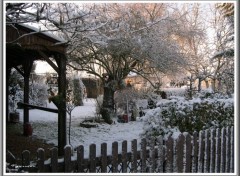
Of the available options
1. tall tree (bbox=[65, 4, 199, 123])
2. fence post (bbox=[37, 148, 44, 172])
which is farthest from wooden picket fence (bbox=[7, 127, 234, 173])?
→ tall tree (bbox=[65, 4, 199, 123])

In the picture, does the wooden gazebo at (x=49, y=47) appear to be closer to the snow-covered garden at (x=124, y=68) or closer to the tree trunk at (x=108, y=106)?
the snow-covered garden at (x=124, y=68)

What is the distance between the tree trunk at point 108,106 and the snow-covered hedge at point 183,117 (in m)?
6.84

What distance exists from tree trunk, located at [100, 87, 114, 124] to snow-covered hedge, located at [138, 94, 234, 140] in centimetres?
684

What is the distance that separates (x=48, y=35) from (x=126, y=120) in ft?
24.5

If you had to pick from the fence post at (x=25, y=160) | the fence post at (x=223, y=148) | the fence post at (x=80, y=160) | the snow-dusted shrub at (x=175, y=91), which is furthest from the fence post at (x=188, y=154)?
the snow-dusted shrub at (x=175, y=91)

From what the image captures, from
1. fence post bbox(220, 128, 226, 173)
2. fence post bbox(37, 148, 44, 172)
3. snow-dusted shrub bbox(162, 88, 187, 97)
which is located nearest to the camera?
fence post bbox(37, 148, 44, 172)

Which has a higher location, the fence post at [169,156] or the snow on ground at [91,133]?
the fence post at [169,156]

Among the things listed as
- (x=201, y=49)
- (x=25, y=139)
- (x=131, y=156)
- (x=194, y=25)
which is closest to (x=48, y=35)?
(x=131, y=156)

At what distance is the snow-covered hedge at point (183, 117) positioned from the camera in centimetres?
558

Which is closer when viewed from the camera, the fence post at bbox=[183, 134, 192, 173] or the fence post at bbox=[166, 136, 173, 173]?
the fence post at bbox=[166, 136, 173, 173]

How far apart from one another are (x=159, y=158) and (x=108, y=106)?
9080 millimetres

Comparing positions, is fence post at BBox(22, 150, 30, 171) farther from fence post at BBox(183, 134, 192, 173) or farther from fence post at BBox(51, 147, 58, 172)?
fence post at BBox(183, 134, 192, 173)

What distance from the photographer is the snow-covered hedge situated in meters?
5.58

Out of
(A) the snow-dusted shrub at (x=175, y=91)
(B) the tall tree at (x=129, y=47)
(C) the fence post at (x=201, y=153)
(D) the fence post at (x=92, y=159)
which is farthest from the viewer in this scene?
(A) the snow-dusted shrub at (x=175, y=91)
